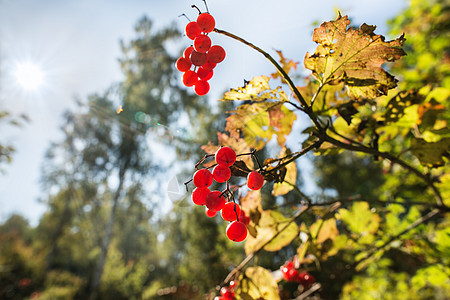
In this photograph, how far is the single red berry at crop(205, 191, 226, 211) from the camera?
78cm

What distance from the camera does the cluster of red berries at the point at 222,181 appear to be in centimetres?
71

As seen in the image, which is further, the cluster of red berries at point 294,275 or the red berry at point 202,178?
the cluster of red berries at point 294,275

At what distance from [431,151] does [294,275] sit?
40.1 inches

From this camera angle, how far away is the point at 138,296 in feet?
40.4

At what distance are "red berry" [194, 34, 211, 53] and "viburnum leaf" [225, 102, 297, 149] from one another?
0.28 m

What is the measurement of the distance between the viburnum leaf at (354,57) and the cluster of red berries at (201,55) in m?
0.34

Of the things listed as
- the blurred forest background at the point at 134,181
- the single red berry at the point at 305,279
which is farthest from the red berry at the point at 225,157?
the blurred forest background at the point at 134,181

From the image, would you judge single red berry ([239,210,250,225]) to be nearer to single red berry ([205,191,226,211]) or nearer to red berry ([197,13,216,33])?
single red berry ([205,191,226,211])

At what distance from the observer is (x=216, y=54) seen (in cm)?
88

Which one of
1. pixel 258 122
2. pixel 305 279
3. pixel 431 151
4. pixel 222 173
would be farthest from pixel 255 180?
pixel 305 279

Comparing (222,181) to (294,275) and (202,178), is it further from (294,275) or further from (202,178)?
(294,275)

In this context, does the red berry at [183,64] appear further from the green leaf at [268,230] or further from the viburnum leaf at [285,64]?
the green leaf at [268,230]

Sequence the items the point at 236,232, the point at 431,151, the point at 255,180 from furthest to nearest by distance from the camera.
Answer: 1. the point at 431,151
2. the point at 236,232
3. the point at 255,180

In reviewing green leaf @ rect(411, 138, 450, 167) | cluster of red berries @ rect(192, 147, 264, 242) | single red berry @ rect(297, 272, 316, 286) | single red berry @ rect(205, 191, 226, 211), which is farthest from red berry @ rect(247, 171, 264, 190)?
single red berry @ rect(297, 272, 316, 286)
